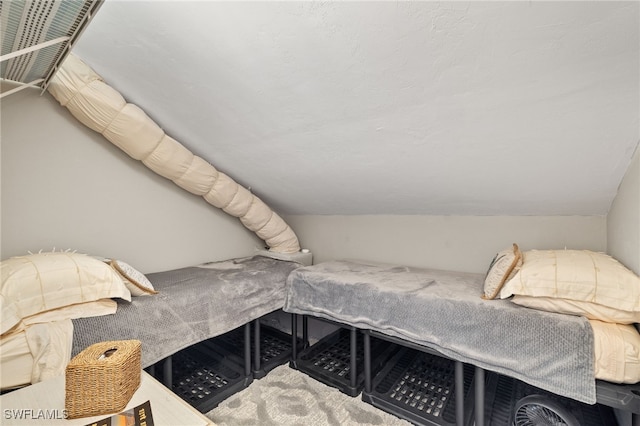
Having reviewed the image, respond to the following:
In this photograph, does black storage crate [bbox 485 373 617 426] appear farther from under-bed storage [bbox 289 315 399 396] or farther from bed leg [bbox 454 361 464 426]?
under-bed storage [bbox 289 315 399 396]

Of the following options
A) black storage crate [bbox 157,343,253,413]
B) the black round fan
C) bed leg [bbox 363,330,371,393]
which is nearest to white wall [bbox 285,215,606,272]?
bed leg [bbox 363,330,371,393]

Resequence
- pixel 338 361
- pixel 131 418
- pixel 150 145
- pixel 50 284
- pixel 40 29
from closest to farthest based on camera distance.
Answer: 1. pixel 131 418
2. pixel 40 29
3. pixel 50 284
4. pixel 150 145
5. pixel 338 361


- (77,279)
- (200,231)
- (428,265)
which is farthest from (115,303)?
(428,265)

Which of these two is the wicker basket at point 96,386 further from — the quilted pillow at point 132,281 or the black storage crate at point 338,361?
the black storage crate at point 338,361

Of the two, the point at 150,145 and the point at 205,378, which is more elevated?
the point at 150,145

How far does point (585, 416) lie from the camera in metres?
1.60

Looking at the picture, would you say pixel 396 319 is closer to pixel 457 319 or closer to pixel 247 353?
pixel 457 319

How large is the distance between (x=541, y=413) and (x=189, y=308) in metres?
1.99

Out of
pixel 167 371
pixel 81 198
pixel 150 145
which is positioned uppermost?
pixel 150 145

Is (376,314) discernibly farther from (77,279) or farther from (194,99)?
(194,99)

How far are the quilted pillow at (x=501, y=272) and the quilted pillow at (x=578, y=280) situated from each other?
4 cm

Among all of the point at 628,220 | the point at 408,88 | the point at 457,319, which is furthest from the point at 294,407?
the point at 628,220

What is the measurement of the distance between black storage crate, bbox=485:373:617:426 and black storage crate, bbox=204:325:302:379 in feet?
4.90
